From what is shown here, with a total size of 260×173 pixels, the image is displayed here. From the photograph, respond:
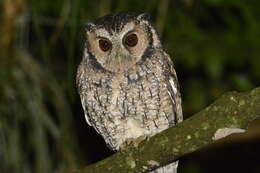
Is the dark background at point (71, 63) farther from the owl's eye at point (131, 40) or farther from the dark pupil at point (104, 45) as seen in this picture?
the owl's eye at point (131, 40)

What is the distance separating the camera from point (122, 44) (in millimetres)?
3211

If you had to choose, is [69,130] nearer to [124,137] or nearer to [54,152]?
[54,152]

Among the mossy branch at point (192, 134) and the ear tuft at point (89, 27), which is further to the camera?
the ear tuft at point (89, 27)

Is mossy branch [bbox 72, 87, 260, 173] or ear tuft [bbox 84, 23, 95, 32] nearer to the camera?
mossy branch [bbox 72, 87, 260, 173]

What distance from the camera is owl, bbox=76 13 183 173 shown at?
3.14 metres

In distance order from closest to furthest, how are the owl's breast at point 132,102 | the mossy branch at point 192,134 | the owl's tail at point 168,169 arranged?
the mossy branch at point 192,134 < the owl's breast at point 132,102 < the owl's tail at point 168,169

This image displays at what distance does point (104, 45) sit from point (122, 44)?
9cm

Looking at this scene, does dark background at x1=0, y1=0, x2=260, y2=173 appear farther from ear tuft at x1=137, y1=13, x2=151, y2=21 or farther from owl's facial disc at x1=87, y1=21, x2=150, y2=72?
ear tuft at x1=137, y1=13, x2=151, y2=21

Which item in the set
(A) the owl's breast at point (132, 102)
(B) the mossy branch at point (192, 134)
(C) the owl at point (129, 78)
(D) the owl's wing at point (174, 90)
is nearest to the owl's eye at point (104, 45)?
(C) the owl at point (129, 78)

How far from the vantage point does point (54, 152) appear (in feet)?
12.6

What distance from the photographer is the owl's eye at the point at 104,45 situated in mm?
3218

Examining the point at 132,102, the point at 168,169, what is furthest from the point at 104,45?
the point at 168,169

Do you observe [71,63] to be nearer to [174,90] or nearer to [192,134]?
[174,90]

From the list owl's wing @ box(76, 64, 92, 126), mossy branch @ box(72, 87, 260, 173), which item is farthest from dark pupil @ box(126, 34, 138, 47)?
mossy branch @ box(72, 87, 260, 173)
